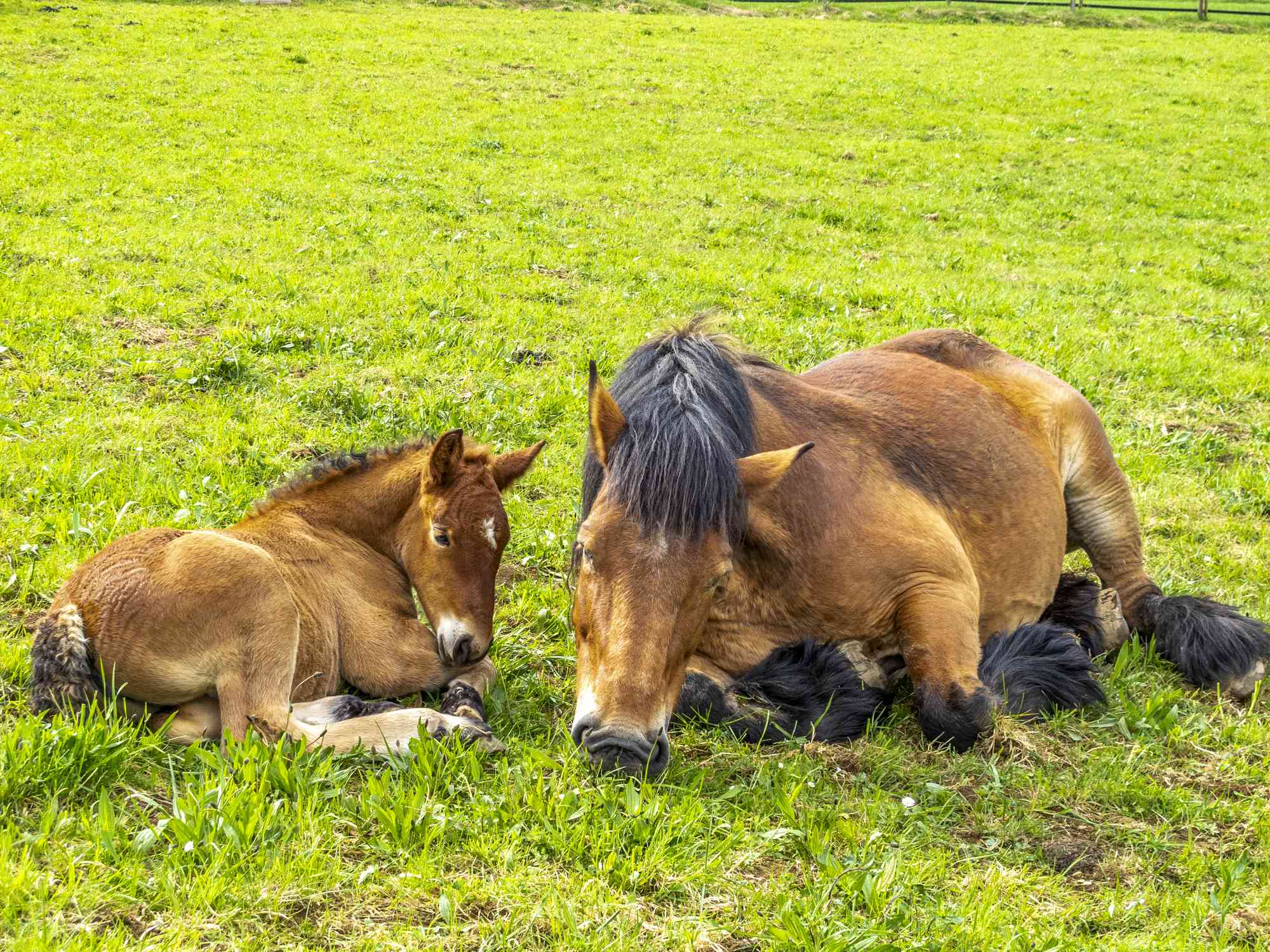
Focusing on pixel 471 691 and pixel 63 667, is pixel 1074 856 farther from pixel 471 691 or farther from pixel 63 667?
pixel 63 667

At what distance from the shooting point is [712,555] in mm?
4082

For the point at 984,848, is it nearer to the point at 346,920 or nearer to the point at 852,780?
the point at 852,780

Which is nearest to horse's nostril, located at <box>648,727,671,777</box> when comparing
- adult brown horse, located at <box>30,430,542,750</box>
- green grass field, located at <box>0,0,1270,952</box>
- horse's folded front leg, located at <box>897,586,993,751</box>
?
green grass field, located at <box>0,0,1270,952</box>

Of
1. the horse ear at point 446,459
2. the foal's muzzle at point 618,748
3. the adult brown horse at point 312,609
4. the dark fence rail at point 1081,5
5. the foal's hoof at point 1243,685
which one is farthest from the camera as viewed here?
the dark fence rail at point 1081,5

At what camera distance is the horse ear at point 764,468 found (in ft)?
14.1

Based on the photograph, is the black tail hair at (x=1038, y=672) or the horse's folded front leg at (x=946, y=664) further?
the black tail hair at (x=1038, y=672)

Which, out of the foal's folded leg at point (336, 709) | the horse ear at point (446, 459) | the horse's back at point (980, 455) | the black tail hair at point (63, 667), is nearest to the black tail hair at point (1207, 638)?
the horse's back at point (980, 455)

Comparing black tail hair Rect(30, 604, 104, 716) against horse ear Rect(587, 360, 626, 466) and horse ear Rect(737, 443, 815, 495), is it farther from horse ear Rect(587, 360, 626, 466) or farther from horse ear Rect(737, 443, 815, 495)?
horse ear Rect(737, 443, 815, 495)

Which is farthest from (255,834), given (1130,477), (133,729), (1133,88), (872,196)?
(1133,88)

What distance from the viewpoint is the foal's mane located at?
525cm

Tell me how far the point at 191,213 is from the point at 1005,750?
447 inches

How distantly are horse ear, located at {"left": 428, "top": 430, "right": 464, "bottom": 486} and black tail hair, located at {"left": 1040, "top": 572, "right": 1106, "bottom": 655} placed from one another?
3321 millimetres

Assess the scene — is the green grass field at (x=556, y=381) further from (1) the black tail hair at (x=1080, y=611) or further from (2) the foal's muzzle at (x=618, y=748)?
(1) the black tail hair at (x=1080, y=611)

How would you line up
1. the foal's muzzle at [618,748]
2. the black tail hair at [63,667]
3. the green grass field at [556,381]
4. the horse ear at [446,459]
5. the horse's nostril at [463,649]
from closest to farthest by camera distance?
the green grass field at [556,381] < the foal's muzzle at [618,748] < the black tail hair at [63,667] < the horse's nostril at [463,649] < the horse ear at [446,459]
